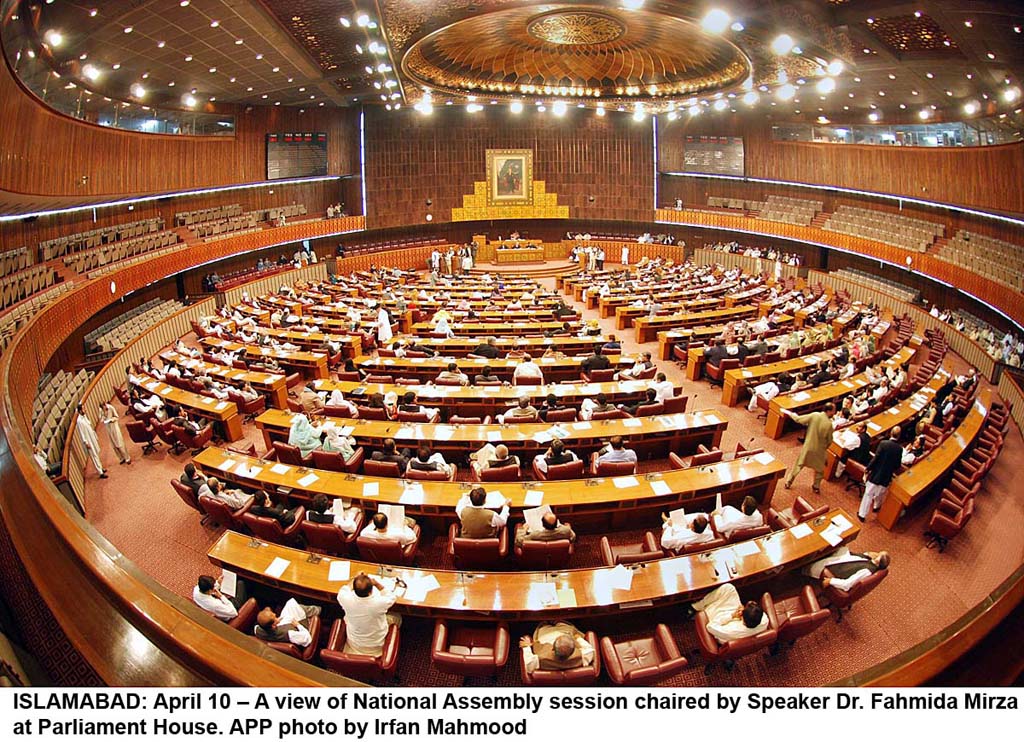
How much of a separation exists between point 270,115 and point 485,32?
1147 cm

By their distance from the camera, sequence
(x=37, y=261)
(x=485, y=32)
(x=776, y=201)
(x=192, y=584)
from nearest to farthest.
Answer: (x=192, y=584), (x=37, y=261), (x=485, y=32), (x=776, y=201)

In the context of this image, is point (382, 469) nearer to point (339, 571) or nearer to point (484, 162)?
point (339, 571)

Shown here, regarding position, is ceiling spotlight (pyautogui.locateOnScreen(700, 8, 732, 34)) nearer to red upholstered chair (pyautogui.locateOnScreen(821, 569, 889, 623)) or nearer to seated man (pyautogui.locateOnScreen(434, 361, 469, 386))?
seated man (pyautogui.locateOnScreen(434, 361, 469, 386))

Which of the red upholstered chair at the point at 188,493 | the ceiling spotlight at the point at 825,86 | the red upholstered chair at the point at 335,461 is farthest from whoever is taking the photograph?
the ceiling spotlight at the point at 825,86

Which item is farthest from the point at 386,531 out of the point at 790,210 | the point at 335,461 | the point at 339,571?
the point at 790,210

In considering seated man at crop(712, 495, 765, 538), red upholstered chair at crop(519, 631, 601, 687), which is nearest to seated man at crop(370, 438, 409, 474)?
red upholstered chair at crop(519, 631, 601, 687)

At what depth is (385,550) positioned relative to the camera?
20.5 ft

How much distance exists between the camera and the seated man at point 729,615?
4891 mm

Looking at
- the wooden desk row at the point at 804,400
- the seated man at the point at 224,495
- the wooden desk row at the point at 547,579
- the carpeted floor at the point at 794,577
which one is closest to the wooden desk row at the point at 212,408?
the carpeted floor at the point at 794,577

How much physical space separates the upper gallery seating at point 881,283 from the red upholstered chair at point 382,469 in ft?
68.0

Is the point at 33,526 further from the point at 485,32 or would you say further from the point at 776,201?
the point at 776,201

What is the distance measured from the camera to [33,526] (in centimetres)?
300

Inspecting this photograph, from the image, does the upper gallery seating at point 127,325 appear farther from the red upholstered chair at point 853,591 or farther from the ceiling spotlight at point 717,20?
the red upholstered chair at point 853,591

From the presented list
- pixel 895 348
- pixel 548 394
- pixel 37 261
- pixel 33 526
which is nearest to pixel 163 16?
pixel 37 261
